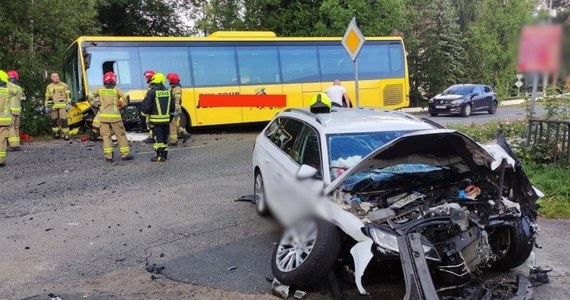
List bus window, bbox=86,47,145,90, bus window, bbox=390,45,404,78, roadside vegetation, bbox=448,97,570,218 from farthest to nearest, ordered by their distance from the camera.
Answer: bus window, bbox=390,45,404,78 < bus window, bbox=86,47,145,90 < roadside vegetation, bbox=448,97,570,218

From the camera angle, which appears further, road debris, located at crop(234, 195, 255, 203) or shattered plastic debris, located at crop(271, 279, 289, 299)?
road debris, located at crop(234, 195, 255, 203)

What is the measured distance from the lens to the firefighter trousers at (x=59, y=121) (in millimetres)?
14156

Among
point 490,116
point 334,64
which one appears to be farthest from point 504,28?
point 490,116

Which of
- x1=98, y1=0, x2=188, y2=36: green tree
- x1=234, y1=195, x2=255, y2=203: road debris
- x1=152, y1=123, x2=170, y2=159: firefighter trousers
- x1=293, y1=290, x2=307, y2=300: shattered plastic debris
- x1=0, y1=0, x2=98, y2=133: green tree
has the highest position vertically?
x1=98, y1=0, x2=188, y2=36: green tree

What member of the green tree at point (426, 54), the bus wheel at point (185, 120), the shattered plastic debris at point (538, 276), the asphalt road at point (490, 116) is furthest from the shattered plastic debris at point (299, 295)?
the green tree at point (426, 54)

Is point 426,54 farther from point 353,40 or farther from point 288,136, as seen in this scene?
point 288,136

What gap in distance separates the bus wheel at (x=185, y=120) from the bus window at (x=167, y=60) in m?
0.90

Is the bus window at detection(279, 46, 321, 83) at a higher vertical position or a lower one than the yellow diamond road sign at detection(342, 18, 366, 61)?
lower

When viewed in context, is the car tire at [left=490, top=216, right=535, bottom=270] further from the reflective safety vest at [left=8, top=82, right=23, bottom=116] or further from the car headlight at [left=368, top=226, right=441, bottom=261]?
the reflective safety vest at [left=8, top=82, right=23, bottom=116]

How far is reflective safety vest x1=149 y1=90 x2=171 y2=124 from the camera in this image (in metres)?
10.0

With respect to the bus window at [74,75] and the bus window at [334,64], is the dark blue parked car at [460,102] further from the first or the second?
the bus window at [74,75]

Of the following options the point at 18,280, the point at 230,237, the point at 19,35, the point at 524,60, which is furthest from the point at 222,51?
the point at 524,60

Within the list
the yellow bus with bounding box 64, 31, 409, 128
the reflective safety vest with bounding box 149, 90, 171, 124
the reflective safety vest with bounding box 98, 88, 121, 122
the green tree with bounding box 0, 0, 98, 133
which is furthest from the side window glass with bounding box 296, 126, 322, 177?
the green tree with bounding box 0, 0, 98, 133

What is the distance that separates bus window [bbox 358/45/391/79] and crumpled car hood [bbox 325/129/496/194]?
494 inches
